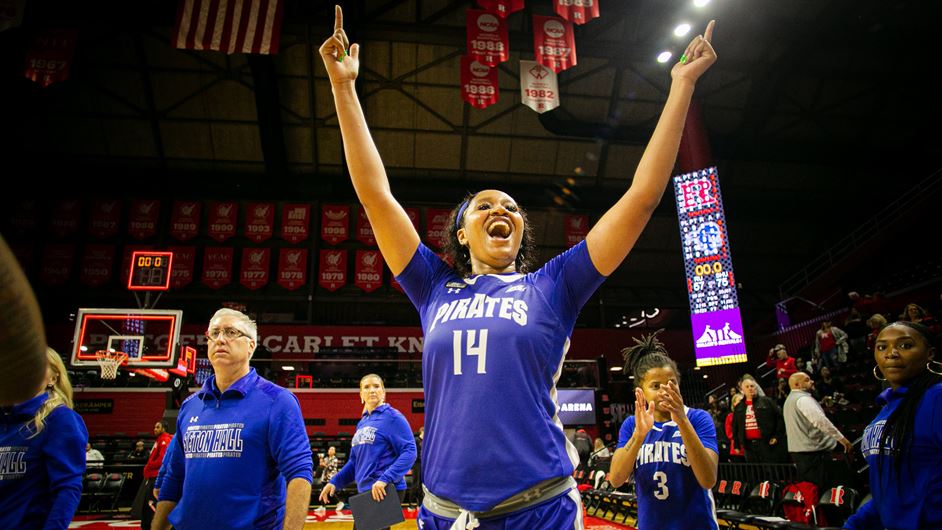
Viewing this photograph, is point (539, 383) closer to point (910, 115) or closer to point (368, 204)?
point (368, 204)

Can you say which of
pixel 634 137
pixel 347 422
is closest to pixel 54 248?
pixel 347 422

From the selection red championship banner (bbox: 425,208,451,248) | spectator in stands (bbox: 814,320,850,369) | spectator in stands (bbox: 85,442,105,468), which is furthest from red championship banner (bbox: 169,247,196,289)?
spectator in stands (bbox: 814,320,850,369)

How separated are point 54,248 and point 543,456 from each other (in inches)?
807

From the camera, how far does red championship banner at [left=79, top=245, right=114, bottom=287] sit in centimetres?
1733

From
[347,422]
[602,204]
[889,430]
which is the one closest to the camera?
[889,430]

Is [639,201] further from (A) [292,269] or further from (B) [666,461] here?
(A) [292,269]

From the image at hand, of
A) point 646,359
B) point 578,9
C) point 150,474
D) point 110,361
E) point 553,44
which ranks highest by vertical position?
point 553,44

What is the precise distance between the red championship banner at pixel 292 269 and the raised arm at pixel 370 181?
56.4 feet

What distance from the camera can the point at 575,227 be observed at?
1923 centimetres

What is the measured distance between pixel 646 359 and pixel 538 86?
35.8 ft

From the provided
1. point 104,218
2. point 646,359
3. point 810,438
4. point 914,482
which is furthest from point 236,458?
point 104,218

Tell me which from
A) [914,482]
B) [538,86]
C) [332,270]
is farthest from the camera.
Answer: [332,270]

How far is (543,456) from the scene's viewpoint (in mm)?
1407

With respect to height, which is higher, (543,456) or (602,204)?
(602,204)
